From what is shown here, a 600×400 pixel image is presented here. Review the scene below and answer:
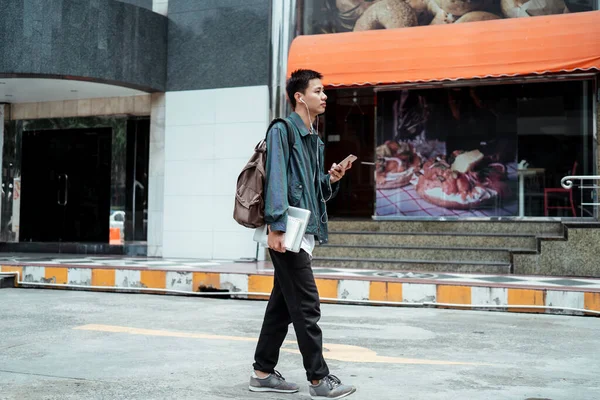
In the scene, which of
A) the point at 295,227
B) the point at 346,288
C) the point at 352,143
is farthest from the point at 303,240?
the point at 352,143

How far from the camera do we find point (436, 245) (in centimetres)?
1127

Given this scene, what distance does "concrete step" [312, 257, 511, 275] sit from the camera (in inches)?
411

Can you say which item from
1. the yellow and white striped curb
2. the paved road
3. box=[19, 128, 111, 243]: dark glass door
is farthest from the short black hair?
box=[19, 128, 111, 243]: dark glass door

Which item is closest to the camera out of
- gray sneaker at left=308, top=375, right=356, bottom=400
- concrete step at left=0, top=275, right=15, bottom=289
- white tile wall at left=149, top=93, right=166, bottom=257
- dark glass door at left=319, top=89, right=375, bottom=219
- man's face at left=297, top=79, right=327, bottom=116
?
gray sneaker at left=308, top=375, right=356, bottom=400

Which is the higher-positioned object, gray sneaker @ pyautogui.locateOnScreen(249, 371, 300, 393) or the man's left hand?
the man's left hand

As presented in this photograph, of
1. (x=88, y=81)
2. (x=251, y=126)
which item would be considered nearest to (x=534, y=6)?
(x=251, y=126)

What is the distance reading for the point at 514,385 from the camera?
157 inches

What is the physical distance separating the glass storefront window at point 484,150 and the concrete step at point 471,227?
41.5 inches

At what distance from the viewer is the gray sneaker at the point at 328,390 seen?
3.63 m

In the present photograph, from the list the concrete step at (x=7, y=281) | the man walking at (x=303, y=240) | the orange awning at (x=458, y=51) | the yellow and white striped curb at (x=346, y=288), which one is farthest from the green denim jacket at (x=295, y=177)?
the concrete step at (x=7, y=281)

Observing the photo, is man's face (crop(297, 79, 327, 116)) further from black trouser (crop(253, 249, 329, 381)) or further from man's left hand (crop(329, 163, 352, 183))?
black trouser (crop(253, 249, 329, 381))

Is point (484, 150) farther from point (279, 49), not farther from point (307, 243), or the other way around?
point (307, 243)

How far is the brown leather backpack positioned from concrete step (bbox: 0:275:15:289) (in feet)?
25.4

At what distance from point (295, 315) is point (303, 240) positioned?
1.36 feet
